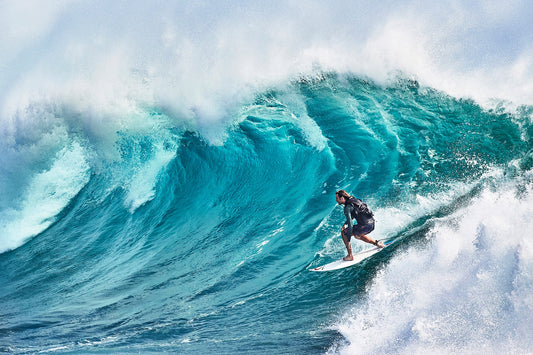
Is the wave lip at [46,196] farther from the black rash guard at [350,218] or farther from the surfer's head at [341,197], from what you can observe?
the black rash guard at [350,218]

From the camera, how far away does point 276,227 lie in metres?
8.02

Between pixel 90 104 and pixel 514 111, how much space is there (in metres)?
10.6

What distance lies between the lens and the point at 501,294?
16.6 feet

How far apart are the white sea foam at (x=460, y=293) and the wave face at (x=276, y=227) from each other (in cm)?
2

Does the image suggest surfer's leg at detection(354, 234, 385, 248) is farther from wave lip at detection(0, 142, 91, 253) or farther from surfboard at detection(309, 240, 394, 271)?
wave lip at detection(0, 142, 91, 253)

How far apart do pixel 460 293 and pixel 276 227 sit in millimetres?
3502

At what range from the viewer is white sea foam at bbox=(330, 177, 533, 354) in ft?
16.0

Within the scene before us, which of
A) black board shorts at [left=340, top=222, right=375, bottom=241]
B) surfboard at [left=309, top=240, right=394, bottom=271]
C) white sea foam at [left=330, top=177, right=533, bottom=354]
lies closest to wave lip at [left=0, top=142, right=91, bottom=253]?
surfboard at [left=309, top=240, right=394, bottom=271]

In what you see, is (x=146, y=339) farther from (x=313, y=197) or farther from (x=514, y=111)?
(x=514, y=111)

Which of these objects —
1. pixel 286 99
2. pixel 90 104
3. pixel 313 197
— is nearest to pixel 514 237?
pixel 313 197

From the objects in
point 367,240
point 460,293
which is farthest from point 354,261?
point 460,293

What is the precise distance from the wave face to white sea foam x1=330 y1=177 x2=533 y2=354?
0.06 ft

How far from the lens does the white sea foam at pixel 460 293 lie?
→ 488 cm

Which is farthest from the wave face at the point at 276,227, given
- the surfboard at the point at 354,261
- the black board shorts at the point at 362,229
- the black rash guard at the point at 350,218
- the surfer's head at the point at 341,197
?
the surfer's head at the point at 341,197
